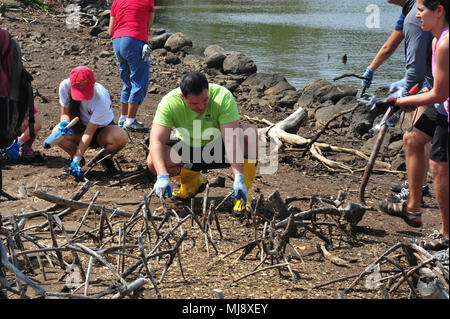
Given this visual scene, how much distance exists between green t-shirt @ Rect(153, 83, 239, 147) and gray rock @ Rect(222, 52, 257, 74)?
7856 millimetres

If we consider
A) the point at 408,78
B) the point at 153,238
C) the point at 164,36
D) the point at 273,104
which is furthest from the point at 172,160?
the point at 164,36

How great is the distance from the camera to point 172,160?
498 centimetres

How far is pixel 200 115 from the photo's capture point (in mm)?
4680

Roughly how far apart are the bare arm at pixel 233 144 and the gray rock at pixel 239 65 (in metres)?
8.00

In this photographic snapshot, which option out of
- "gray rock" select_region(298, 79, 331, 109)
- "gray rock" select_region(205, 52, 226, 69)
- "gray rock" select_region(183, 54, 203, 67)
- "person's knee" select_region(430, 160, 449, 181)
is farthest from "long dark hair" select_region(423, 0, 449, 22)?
"gray rock" select_region(183, 54, 203, 67)

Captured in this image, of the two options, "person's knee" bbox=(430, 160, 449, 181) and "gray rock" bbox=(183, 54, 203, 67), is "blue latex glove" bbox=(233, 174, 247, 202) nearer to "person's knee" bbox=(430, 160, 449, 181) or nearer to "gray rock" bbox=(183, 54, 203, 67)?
"person's knee" bbox=(430, 160, 449, 181)

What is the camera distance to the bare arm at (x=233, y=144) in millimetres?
4578

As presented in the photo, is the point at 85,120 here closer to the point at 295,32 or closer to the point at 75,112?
the point at 75,112

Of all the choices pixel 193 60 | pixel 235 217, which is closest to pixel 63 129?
pixel 235 217

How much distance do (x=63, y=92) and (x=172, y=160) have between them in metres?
1.33

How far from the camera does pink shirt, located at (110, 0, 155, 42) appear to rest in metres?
7.32

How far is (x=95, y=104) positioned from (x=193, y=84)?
1551 millimetres

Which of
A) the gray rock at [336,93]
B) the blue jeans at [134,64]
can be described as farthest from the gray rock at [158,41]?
the blue jeans at [134,64]

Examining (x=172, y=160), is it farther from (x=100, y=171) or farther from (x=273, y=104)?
(x=273, y=104)
